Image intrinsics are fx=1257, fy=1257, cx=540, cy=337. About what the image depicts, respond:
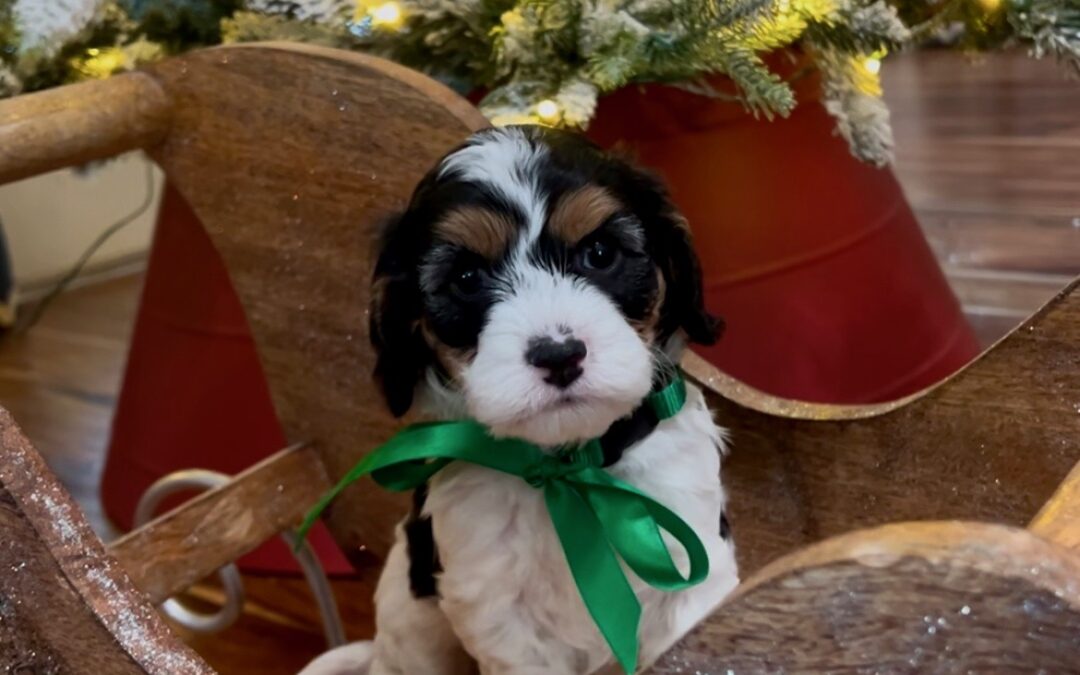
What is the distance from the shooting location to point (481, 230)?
0.84 meters

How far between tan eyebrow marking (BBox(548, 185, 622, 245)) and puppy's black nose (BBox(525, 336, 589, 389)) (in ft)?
0.33

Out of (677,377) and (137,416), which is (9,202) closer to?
(137,416)

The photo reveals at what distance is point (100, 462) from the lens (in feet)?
→ 7.22

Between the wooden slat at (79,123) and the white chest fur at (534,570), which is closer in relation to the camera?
the white chest fur at (534,570)

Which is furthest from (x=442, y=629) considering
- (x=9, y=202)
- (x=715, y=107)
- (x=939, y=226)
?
(x=9, y=202)

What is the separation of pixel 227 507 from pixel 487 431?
464mm

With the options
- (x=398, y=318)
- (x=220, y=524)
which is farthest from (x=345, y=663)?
(x=398, y=318)

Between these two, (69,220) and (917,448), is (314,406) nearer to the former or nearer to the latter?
(917,448)

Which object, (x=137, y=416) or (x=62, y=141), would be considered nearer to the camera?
(x=62, y=141)

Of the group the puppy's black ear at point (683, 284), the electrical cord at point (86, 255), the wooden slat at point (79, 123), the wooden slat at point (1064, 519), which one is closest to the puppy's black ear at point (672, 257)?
the puppy's black ear at point (683, 284)

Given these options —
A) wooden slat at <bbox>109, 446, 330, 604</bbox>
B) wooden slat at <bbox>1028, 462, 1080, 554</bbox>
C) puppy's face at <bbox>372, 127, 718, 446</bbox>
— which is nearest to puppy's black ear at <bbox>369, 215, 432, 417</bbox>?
puppy's face at <bbox>372, 127, 718, 446</bbox>

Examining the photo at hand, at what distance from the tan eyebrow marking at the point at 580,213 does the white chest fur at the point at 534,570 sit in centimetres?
18

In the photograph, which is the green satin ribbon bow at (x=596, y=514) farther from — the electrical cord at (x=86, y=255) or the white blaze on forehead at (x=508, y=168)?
the electrical cord at (x=86, y=255)

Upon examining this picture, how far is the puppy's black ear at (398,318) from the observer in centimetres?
90
